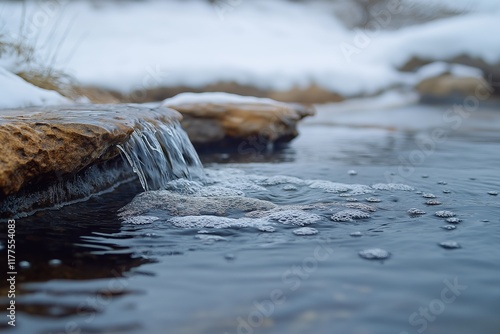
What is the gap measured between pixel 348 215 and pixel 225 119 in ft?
9.38

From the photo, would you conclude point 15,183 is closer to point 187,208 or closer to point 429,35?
point 187,208

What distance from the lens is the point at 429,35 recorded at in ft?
45.3

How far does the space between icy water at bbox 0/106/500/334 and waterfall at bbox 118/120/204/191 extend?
0.16 metres

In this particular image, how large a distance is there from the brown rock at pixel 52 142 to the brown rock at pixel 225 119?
205 centimetres

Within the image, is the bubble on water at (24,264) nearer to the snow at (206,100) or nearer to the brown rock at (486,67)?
the snow at (206,100)

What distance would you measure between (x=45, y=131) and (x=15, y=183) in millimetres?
375

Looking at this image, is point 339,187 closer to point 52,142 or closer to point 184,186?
point 184,186

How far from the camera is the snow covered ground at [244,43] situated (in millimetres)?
10961

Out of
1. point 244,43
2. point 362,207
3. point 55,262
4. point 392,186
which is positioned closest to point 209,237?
point 55,262

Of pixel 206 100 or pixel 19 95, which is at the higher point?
pixel 19 95

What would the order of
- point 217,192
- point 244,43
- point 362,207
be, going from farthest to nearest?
point 244,43 → point 217,192 → point 362,207

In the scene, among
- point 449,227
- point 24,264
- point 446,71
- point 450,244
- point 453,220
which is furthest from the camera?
point 446,71

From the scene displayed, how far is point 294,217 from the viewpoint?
269 cm

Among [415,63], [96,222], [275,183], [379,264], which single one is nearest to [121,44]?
[415,63]
